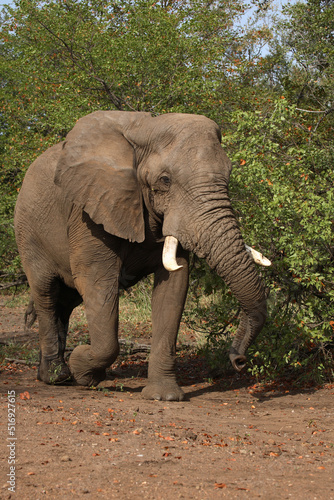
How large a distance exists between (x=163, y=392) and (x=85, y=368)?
0.90 m

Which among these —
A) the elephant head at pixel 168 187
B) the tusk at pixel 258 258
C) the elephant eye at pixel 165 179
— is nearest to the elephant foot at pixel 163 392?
the elephant head at pixel 168 187

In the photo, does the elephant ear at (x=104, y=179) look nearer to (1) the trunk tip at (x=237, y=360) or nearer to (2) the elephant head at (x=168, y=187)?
(2) the elephant head at (x=168, y=187)

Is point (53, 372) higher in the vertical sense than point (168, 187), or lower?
lower

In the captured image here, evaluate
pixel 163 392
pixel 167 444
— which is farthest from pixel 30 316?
pixel 167 444

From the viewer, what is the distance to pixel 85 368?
7.09m

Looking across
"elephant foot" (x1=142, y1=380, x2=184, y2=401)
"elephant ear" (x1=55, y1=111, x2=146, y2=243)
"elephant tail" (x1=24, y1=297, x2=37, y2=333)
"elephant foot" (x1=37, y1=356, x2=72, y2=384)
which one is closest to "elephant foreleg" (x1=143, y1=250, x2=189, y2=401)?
"elephant foot" (x1=142, y1=380, x2=184, y2=401)

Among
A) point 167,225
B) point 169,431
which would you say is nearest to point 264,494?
point 169,431

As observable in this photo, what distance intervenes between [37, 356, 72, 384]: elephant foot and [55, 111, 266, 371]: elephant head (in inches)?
88.8

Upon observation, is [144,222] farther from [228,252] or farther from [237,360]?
[237,360]

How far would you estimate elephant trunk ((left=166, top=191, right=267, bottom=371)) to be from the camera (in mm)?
5984

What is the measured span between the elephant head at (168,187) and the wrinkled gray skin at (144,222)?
1 cm

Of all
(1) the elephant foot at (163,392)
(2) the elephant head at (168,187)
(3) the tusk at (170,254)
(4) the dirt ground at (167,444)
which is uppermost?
(2) the elephant head at (168,187)

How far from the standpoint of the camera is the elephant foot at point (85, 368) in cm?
702

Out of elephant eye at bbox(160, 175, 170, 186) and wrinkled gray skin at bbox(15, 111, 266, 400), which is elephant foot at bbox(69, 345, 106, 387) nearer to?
wrinkled gray skin at bbox(15, 111, 266, 400)
